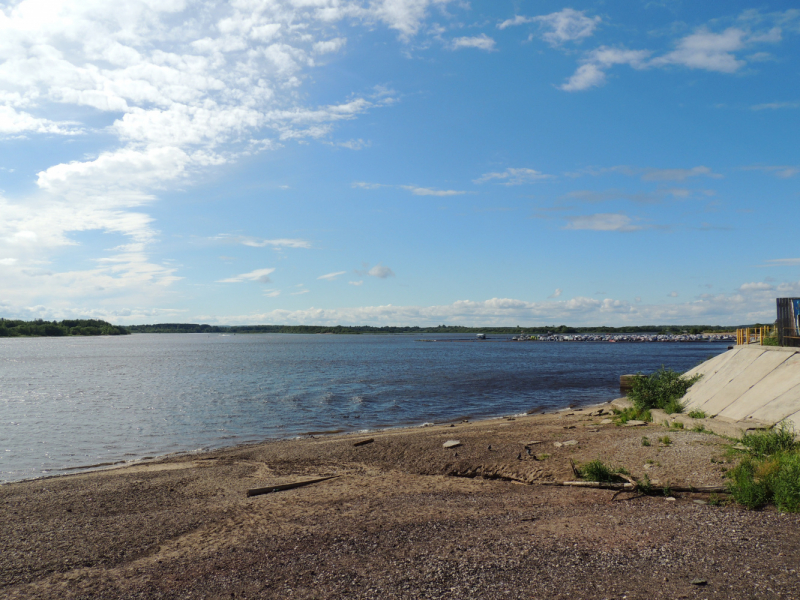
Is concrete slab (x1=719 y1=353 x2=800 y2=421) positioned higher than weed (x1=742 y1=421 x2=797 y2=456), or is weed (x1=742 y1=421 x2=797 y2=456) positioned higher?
concrete slab (x1=719 y1=353 x2=800 y2=421)

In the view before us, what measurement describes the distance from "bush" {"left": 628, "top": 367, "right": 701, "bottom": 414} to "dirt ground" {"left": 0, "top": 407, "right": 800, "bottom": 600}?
6.61 m

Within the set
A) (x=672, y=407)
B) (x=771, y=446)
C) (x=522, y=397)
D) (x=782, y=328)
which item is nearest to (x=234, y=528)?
(x=771, y=446)

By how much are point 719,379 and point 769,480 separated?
11573 mm

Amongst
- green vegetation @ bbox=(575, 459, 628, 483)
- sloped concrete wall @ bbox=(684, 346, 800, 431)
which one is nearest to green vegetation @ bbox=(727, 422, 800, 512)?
green vegetation @ bbox=(575, 459, 628, 483)

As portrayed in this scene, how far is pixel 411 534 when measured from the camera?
8.62 m

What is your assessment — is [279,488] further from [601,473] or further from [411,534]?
[601,473]

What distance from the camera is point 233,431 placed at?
79.4 ft

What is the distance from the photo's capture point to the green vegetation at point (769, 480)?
29.2 feet

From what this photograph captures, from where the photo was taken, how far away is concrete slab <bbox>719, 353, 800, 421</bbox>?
15.4 meters

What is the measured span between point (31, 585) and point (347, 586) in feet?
16.4

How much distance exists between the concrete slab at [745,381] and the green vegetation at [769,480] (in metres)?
6.10

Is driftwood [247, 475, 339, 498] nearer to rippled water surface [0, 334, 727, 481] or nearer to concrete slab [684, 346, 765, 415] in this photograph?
rippled water surface [0, 334, 727, 481]

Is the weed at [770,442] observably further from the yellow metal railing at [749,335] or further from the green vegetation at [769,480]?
the yellow metal railing at [749,335]

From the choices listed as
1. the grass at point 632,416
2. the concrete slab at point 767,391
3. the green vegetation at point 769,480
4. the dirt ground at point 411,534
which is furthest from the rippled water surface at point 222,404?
the green vegetation at point 769,480
